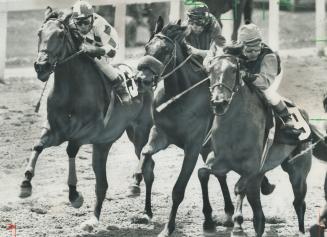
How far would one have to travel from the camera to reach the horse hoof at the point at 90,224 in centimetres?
1264

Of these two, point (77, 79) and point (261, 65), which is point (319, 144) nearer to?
point (261, 65)

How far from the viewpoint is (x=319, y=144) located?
12.8 m

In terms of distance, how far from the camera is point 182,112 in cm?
1227

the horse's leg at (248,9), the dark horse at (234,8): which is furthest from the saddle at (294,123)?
the horse's leg at (248,9)

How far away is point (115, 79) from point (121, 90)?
0.19 metres

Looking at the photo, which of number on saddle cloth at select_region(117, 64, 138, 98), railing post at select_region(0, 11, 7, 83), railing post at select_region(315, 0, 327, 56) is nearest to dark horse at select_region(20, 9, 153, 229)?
number on saddle cloth at select_region(117, 64, 138, 98)

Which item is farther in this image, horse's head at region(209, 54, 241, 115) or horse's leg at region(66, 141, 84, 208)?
horse's leg at region(66, 141, 84, 208)

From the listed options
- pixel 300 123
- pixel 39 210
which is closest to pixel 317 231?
pixel 300 123

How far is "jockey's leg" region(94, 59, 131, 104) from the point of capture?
12.8 meters

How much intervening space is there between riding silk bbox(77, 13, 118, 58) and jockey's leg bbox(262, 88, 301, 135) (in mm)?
2159

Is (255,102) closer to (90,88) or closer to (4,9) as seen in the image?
(90,88)

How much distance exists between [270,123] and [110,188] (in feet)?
12.6

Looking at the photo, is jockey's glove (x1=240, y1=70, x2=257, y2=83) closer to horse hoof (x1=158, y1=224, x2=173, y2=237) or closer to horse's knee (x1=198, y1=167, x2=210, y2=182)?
horse's knee (x1=198, y1=167, x2=210, y2=182)

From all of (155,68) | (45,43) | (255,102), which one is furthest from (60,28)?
(255,102)
